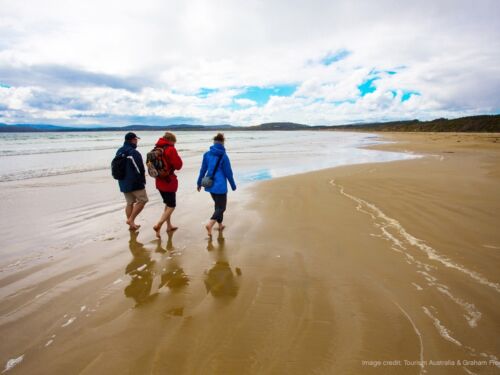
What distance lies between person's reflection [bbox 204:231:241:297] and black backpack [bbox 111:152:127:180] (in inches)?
115

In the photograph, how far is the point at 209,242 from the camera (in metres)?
5.71

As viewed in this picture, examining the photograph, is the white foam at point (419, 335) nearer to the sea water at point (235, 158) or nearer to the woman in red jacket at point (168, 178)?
the woman in red jacket at point (168, 178)

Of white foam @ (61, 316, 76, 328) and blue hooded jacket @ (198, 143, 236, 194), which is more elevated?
blue hooded jacket @ (198, 143, 236, 194)

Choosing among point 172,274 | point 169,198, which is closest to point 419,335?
point 172,274

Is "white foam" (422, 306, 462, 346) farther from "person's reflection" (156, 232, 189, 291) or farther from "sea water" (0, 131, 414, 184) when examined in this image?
"sea water" (0, 131, 414, 184)

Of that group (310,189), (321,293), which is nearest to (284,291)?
(321,293)

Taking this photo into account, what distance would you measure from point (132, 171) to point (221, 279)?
3.57 metres

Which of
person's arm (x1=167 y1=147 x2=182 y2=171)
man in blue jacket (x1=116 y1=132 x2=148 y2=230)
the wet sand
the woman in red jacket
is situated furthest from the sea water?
the wet sand

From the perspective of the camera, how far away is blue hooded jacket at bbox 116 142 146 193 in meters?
6.28

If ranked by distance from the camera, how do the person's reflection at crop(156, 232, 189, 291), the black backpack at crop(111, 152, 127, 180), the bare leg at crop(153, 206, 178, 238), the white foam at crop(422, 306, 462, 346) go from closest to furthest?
the white foam at crop(422, 306, 462, 346)
the person's reflection at crop(156, 232, 189, 291)
the bare leg at crop(153, 206, 178, 238)
the black backpack at crop(111, 152, 127, 180)

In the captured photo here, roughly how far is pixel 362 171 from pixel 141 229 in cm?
1162

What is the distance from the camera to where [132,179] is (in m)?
6.44

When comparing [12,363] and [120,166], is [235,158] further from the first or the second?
[12,363]

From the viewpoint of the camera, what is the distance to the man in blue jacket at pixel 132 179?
6.28 meters
